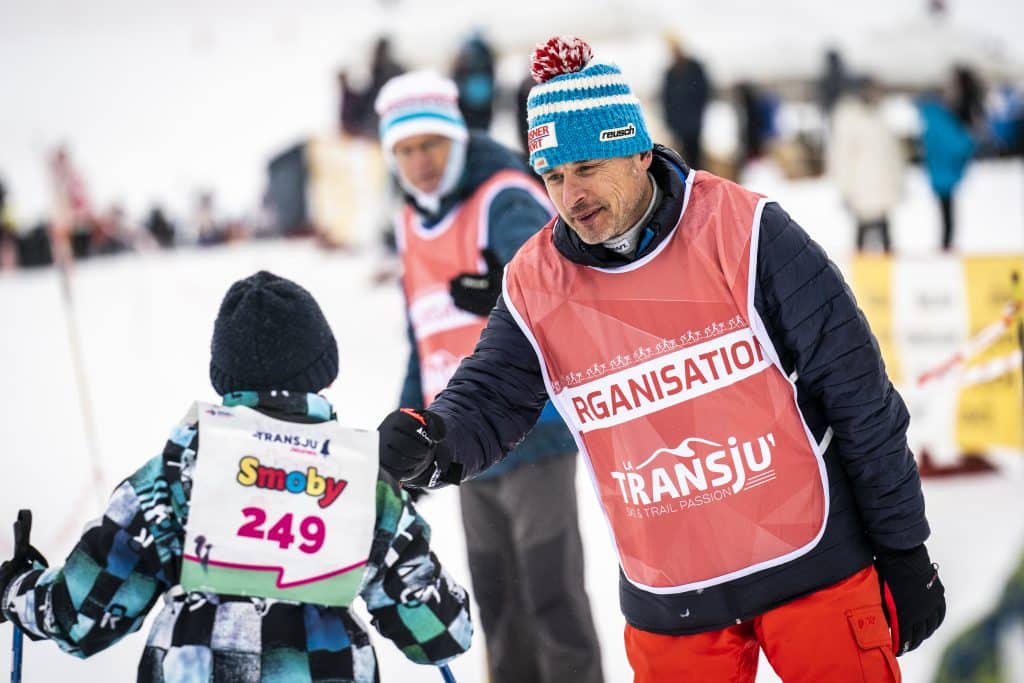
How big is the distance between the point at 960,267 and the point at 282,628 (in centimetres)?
453

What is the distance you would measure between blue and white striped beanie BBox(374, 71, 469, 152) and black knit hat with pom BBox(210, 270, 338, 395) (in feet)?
4.21

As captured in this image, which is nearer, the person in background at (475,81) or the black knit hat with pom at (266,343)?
the black knit hat with pom at (266,343)

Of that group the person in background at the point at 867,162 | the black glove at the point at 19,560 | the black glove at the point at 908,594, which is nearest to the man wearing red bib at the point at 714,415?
the black glove at the point at 908,594

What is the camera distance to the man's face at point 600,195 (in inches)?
73.9

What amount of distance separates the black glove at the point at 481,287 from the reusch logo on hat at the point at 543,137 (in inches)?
36.5

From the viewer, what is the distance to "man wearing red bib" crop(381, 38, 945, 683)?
1.81m

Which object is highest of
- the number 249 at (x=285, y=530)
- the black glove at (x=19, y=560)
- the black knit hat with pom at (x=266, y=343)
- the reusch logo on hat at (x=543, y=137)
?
the reusch logo on hat at (x=543, y=137)

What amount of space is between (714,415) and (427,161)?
146 centimetres

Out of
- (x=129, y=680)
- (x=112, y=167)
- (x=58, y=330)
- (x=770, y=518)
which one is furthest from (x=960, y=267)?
(x=112, y=167)

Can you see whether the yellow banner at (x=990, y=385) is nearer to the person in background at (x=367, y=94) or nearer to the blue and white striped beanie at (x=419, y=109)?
the blue and white striped beanie at (x=419, y=109)

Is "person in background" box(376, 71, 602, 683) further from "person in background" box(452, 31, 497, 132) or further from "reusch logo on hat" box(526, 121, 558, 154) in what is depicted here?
"person in background" box(452, 31, 497, 132)

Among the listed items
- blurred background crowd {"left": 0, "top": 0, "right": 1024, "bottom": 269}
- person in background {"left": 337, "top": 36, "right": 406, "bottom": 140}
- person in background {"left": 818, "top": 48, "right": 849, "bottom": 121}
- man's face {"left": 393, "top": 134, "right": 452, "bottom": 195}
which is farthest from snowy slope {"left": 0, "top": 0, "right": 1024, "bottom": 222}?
man's face {"left": 393, "top": 134, "right": 452, "bottom": 195}

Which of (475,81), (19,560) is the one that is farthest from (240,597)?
(475,81)

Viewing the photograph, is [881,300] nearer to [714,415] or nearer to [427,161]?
[427,161]
